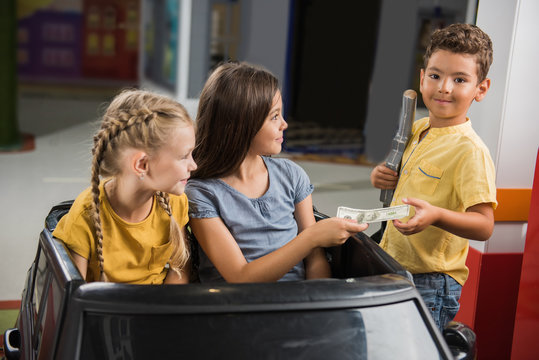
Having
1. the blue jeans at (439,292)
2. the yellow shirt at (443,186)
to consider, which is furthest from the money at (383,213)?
the blue jeans at (439,292)

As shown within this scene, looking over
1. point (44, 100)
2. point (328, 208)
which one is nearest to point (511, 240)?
point (328, 208)

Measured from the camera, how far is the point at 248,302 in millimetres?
1207

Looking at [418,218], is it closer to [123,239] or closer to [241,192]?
[241,192]

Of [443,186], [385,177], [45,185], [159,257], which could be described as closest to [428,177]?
[443,186]

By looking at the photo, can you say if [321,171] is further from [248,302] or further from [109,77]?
[109,77]

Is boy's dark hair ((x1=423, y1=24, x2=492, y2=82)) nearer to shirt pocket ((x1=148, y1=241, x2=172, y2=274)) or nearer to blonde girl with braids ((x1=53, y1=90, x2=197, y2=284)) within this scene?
blonde girl with braids ((x1=53, y1=90, x2=197, y2=284))

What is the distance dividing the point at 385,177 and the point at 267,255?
590 millimetres

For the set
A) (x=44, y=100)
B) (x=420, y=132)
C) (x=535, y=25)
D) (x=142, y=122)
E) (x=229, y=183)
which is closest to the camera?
(x=142, y=122)

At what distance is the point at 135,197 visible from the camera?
1652 mm

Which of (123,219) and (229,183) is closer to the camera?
(123,219)

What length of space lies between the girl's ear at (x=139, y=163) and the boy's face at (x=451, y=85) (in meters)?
0.85

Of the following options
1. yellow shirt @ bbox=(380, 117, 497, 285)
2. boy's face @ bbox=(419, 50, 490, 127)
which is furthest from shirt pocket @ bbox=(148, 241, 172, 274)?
boy's face @ bbox=(419, 50, 490, 127)

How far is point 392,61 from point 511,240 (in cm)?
547

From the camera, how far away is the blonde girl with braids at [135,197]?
159cm
